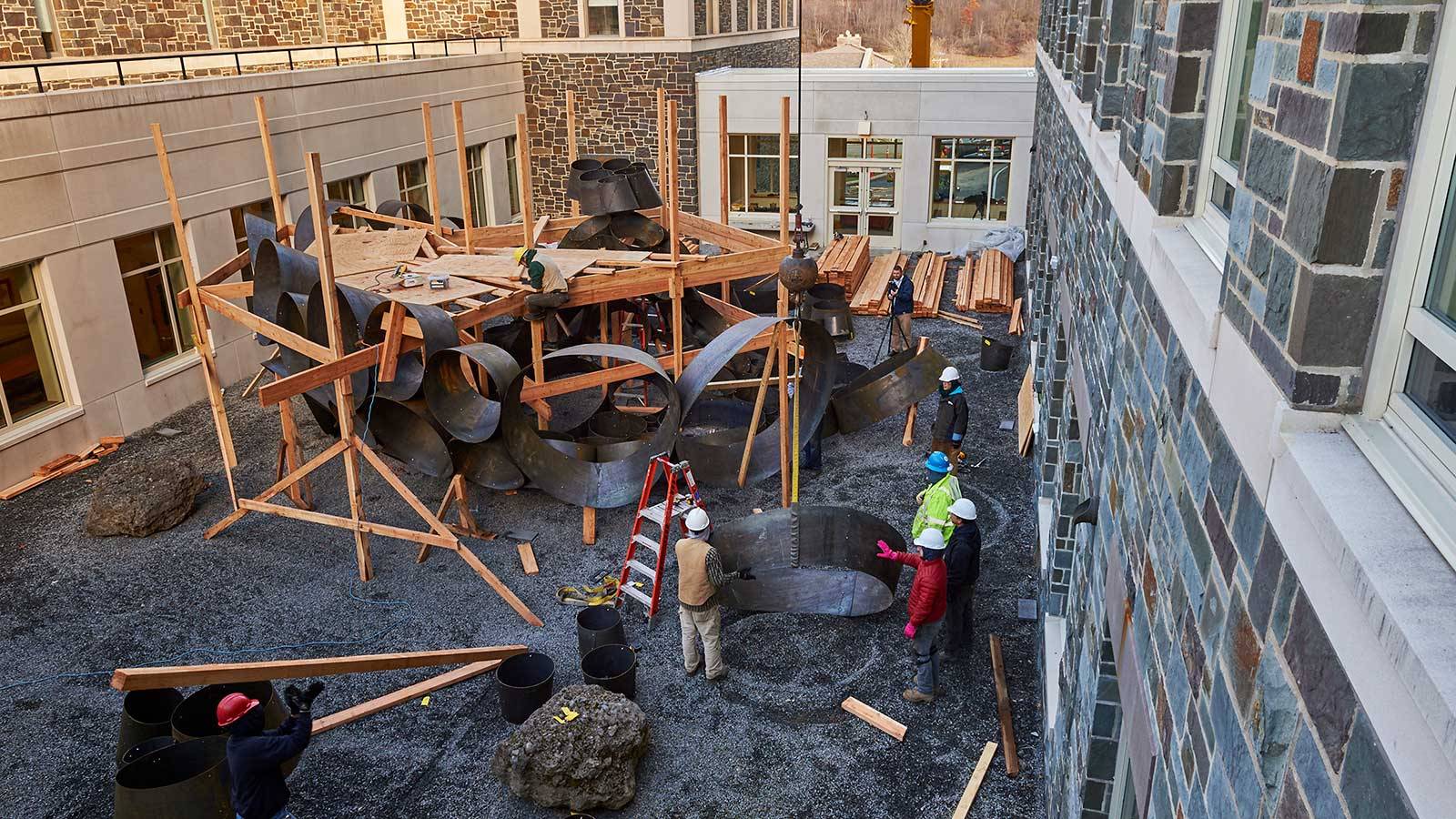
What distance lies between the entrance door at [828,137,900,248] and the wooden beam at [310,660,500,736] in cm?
1646

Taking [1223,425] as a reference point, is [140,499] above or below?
below

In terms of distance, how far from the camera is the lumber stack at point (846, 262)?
19406 millimetres

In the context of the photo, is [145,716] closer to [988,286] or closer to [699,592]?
[699,592]

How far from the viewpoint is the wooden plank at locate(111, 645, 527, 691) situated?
642cm

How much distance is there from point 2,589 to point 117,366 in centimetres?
451

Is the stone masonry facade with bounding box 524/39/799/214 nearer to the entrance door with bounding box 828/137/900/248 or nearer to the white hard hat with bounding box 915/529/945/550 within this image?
the entrance door with bounding box 828/137/900/248

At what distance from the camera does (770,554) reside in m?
9.40

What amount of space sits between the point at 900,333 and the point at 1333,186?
46.7ft

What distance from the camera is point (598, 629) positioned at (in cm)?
842

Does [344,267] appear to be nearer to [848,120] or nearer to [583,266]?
[583,266]

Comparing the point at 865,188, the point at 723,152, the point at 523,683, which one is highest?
the point at 723,152

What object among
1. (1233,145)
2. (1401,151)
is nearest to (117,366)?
(1233,145)

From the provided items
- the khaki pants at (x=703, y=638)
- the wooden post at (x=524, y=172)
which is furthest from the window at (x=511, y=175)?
the khaki pants at (x=703, y=638)

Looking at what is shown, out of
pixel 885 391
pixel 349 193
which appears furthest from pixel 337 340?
pixel 349 193
